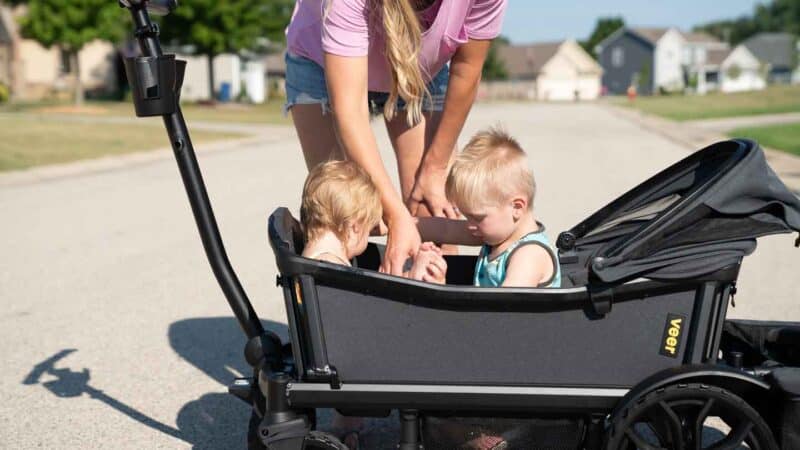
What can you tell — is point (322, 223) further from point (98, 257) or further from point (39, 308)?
point (98, 257)

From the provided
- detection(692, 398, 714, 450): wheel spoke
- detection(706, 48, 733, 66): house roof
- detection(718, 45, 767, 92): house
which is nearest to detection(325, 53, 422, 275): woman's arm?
detection(692, 398, 714, 450): wheel spoke

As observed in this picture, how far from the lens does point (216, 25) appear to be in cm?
3941

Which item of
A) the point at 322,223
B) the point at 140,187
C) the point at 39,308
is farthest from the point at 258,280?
the point at 140,187

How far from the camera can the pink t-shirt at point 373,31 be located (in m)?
2.75

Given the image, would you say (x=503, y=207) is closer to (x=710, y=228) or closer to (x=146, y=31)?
(x=710, y=228)

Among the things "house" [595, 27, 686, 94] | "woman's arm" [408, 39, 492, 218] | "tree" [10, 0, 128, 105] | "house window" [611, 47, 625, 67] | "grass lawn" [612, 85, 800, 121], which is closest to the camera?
"woman's arm" [408, 39, 492, 218]

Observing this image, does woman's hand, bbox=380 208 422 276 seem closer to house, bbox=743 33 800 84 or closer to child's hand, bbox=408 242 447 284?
child's hand, bbox=408 242 447 284

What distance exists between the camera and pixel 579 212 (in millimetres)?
8242

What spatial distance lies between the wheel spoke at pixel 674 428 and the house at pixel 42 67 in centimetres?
4202

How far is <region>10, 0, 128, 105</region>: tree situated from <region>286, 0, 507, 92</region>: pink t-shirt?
30.5m

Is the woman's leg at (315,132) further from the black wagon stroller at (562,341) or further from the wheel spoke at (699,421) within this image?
the wheel spoke at (699,421)

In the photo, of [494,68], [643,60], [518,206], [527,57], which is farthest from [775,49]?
[518,206]

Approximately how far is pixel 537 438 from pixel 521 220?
0.60 m

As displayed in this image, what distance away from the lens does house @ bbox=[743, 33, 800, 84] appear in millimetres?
112500
